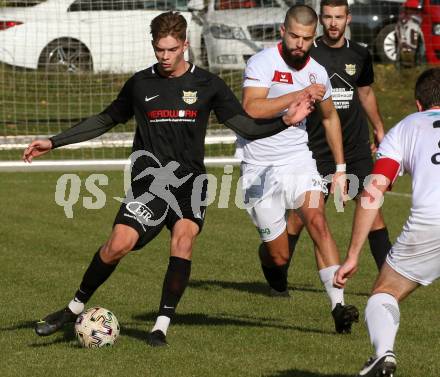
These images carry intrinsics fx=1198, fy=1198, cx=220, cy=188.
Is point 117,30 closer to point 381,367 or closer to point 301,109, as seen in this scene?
point 301,109

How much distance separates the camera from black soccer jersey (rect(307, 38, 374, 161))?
10.3 meters

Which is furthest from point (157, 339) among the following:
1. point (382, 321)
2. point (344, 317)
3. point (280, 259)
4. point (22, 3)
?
point (22, 3)

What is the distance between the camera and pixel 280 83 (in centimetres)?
874

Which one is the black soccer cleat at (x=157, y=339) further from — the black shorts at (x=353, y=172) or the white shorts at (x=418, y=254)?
the black shorts at (x=353, y=172)

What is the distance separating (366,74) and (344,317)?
293cm

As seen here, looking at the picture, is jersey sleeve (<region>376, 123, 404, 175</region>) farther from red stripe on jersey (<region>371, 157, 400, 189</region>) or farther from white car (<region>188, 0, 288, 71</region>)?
white car (<region>188, 0, 288, 71</region>)

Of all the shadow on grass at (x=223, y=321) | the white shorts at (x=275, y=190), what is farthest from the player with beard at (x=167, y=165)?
the white shorts at (x=275, y=190)

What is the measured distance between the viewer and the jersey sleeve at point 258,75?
8688 mm

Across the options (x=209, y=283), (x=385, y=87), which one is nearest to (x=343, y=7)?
(x=209, y=283)

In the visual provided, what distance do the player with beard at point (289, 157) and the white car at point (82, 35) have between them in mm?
11200

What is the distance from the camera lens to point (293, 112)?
23.7 feet

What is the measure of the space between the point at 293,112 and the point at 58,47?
13.9 meters

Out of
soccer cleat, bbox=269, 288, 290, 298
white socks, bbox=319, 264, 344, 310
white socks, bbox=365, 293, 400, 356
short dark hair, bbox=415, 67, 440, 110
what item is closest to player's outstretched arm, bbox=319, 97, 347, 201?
white socks, bbox=319, 264, 344, 310

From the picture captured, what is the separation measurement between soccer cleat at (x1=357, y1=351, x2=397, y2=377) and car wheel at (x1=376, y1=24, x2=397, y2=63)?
17431mm
